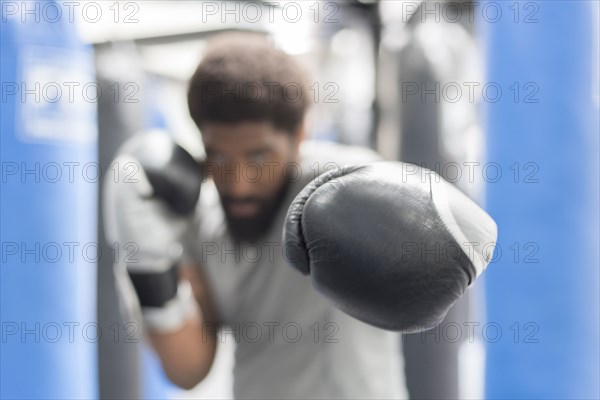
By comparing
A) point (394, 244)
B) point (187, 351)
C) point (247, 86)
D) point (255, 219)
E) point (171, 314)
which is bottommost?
point (187, 351)

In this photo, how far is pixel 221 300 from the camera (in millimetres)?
1215

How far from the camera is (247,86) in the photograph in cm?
107

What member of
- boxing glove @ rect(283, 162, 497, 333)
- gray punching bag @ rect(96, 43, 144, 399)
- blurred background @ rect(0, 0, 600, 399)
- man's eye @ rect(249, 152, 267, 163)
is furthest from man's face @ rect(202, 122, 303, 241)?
boxing glove @ rect(283, 162, 497, 333)

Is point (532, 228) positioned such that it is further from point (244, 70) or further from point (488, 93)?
point (244, 70)

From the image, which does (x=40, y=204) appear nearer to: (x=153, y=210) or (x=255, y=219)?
(x=153, y=210)

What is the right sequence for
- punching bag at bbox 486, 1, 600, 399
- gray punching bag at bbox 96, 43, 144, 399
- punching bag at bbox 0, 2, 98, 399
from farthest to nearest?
gray punching bag at bbox 96, 43, 144, 399 → punching bag at bbox 0, 2, 98, 399 → punching bag at bbox 486, 1, 600, 399

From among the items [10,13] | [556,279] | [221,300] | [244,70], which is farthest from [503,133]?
[10,13]

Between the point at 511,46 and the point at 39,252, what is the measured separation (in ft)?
2.65

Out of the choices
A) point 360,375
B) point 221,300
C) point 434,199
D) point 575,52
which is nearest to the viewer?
point 434,199

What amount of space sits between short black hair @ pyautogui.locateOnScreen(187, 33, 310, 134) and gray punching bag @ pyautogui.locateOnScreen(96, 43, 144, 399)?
10.0 inches

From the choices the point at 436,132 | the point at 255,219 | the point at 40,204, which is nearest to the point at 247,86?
the point at 255,219

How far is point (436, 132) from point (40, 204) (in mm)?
892

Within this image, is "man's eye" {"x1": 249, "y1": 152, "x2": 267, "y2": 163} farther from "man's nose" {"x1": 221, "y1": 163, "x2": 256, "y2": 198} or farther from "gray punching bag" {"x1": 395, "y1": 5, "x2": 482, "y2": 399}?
"gray punching bag" {"x1": 395, "y1": 5, "x2": 482, "y2": 399}

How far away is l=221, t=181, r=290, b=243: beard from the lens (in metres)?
1.12
